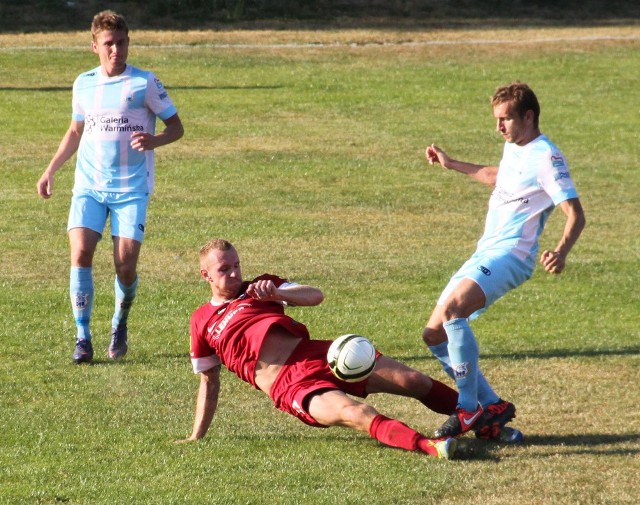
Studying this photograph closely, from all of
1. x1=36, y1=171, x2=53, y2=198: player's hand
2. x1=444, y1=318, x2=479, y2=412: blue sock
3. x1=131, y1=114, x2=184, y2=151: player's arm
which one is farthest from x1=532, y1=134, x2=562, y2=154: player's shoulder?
x1=36, y1=171, x2=53, y2=198: player's hand

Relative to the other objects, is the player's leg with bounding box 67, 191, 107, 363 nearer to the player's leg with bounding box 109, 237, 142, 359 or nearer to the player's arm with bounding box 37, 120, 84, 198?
the player's leg with bounding box 109, 237, 142, 359

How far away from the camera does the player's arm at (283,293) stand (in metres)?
7.60

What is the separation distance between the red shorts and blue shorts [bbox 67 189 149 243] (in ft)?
8.17

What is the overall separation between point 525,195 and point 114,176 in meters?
3.53

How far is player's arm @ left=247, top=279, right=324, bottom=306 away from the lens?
760 cm

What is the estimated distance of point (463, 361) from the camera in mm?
7949

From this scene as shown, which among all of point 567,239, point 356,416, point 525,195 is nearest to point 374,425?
point 356,416

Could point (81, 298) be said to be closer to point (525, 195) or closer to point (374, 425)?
point (374, 425)

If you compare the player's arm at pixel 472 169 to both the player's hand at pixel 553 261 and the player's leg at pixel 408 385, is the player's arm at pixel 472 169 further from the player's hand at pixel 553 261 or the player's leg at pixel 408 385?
the player's leg at pixel 408 385

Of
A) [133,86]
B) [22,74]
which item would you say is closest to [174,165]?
[22,74]

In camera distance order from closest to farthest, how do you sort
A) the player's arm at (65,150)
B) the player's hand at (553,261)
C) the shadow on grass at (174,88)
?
1. the player's hand at (553,261)
2. the player's arm at (65,150)
3. the shadow on grass at (174,88)

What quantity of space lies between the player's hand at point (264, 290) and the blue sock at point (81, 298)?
2.84 metres

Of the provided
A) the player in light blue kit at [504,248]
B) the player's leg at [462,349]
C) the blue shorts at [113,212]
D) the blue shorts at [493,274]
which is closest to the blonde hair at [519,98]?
the player in light blue kit at [504,248]

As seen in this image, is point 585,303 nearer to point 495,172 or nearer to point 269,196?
point 495,172
